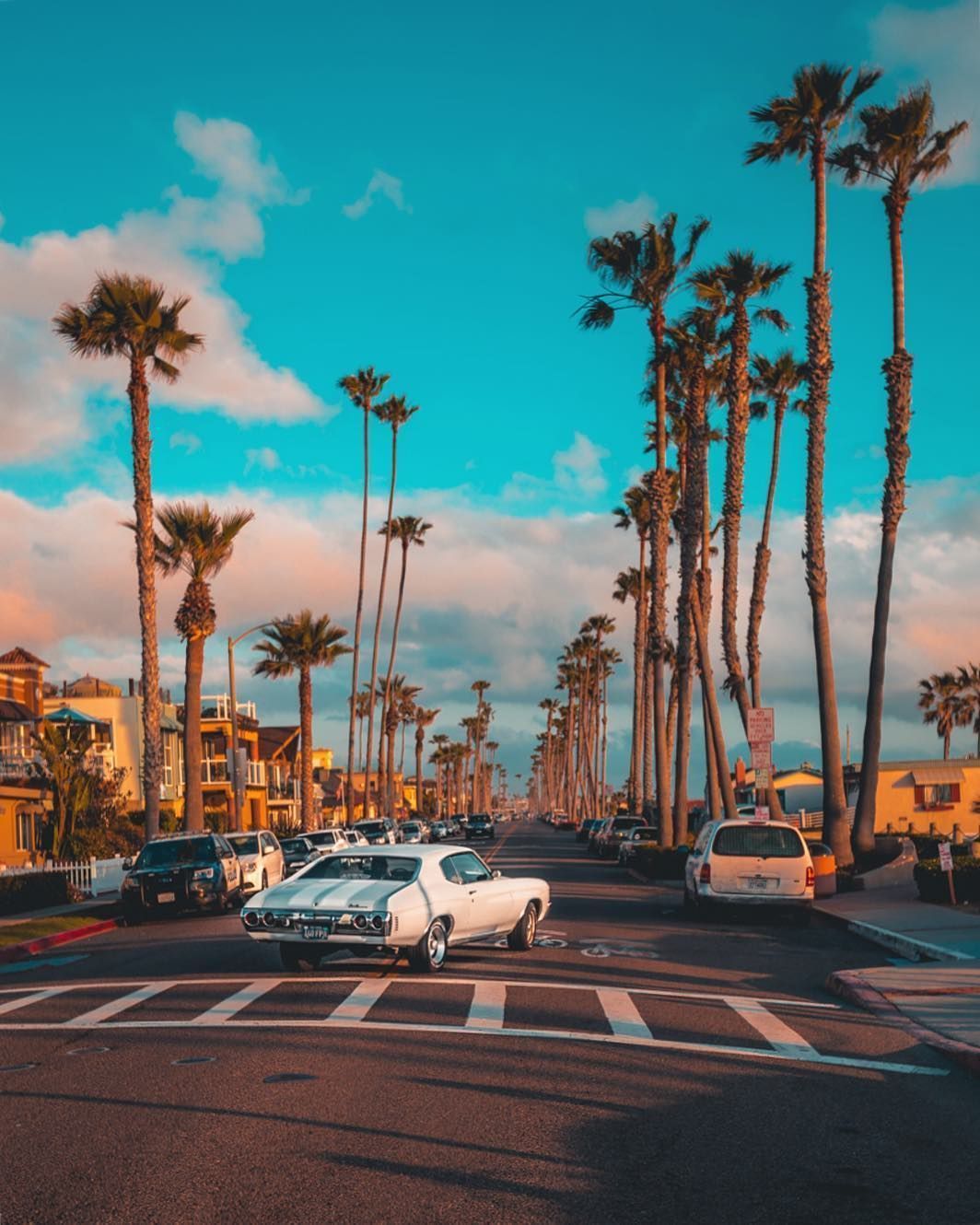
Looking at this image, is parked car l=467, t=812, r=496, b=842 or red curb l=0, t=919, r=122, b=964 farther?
parked car l=467, t=812, r=496, b=842

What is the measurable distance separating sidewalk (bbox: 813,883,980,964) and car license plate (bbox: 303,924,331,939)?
7.15m

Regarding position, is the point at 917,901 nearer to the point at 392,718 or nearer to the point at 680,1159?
the point at 680,1159

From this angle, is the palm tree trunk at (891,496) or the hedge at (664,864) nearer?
the palm tree trunk at (891,496)

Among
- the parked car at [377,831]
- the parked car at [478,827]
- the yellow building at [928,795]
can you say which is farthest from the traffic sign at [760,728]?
the parked car at [478,827]

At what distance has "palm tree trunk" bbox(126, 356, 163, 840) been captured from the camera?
112 ft

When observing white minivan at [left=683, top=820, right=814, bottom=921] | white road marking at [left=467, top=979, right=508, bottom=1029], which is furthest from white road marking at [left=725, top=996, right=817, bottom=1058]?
white minivan at [left=683, top=820, right=814, bottom=921]

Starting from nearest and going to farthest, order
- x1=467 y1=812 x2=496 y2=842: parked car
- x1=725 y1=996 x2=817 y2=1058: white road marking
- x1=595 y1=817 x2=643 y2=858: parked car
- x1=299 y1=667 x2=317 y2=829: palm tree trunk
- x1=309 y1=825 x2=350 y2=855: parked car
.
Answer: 1. x1=725 y1=996 x2=817 y2=1058: white road marking
2. x1=309 y1=825 x2=350 y2=855: parked car
3. x1=595 y1=817 x2=643 y2=858: parked car
4. x1=299 y1=667 x2=317 y2=829: palm tree trunk
5. x1=467 y1=812 x2=496 y2=842: parked car

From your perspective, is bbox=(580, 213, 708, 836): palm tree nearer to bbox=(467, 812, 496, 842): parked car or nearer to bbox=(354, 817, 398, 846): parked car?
bbox=(354, 817, 398, 846): parked car

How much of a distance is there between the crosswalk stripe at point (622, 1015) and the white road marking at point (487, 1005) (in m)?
0.93

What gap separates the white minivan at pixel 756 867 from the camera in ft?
70.5

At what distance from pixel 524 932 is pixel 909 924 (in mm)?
6298

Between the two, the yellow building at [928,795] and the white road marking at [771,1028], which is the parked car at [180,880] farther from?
the yellow building at [928,795]

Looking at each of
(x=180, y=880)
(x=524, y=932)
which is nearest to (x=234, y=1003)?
(x=524, y=932)

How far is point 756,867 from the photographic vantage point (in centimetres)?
2161
